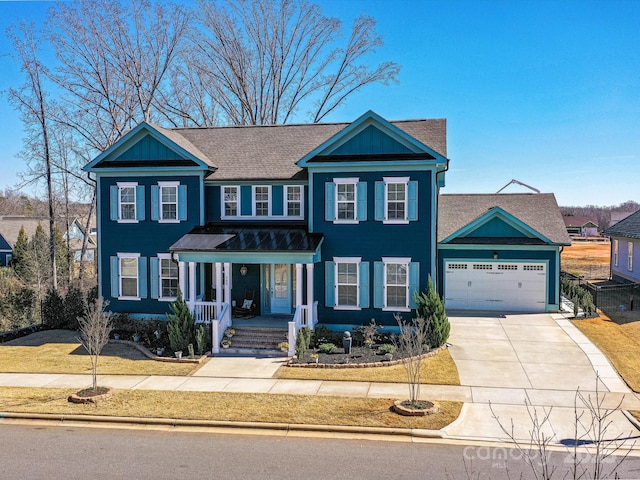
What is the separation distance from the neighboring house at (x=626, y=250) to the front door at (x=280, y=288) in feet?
66.2

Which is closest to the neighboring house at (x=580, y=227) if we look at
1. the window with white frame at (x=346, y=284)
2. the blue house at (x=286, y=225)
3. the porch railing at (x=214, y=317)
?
the blue house at (x=286, y=225)

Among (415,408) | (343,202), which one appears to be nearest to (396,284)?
(343,202)

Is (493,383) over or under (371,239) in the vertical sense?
under

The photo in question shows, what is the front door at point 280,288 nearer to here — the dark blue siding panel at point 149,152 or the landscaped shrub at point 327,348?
the landscaped shrub at point 327,348

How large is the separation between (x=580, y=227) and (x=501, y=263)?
330 feet

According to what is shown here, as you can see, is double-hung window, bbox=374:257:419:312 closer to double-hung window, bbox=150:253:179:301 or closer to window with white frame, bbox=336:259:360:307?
window with white frame, bbox=336:259:360:307

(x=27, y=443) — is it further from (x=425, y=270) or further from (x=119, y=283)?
(x=425, y=270)

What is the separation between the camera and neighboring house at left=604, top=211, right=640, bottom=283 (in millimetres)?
29359

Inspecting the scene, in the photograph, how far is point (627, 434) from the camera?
1070 centimetres

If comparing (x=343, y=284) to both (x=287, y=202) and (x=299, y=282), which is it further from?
(x=287, y=202)

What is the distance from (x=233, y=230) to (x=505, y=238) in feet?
40.4

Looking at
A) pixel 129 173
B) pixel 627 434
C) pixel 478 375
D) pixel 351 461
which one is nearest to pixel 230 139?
pixel 129 173

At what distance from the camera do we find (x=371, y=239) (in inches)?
770

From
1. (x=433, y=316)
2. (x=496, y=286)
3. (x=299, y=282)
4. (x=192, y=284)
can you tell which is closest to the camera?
(x=433, y=316)
